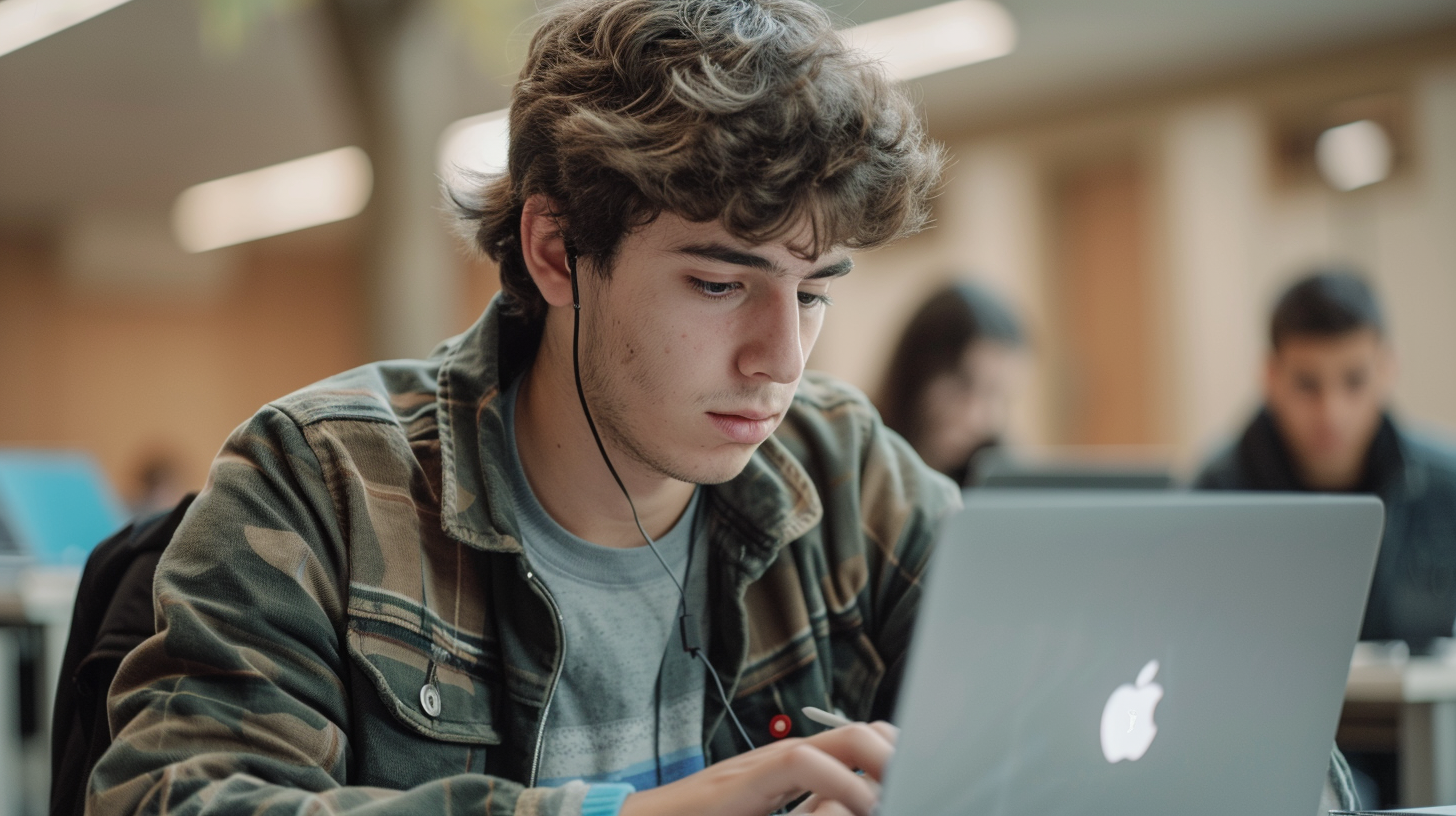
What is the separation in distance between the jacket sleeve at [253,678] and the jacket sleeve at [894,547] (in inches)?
20.4

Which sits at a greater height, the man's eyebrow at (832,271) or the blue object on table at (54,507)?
Answer: the man's eyebrow at (832,271)

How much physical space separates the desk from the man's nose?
125cm

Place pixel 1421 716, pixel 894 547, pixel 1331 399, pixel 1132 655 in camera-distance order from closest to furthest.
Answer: pixel 1132 655, pixel 894 547, pixel 1421 716, pixel 1331 399

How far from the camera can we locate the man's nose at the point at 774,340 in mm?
1089

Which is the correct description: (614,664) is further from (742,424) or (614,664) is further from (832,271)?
(832,271)

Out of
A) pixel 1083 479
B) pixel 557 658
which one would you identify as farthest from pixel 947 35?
pixel 557 658

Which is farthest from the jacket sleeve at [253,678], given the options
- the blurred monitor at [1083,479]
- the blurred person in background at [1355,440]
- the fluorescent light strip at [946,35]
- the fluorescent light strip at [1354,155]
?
the fluorescent light strip at [1354,155]

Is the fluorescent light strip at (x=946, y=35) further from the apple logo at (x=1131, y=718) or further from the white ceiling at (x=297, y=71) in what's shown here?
the apple logo at (x=1131, y=718)

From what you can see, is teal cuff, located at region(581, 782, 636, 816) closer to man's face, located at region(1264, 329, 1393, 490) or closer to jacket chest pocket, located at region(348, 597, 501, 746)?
jacket chest pocket, located at region(348, 597, 501, 746)

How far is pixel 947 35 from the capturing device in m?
5.23

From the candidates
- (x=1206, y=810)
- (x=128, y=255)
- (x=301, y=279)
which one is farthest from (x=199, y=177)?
(x=1206, y=810)

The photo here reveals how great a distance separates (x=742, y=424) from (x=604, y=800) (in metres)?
0.37

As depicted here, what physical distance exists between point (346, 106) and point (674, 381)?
226 cm

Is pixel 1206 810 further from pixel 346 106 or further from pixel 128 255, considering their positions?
pixel 128 255
